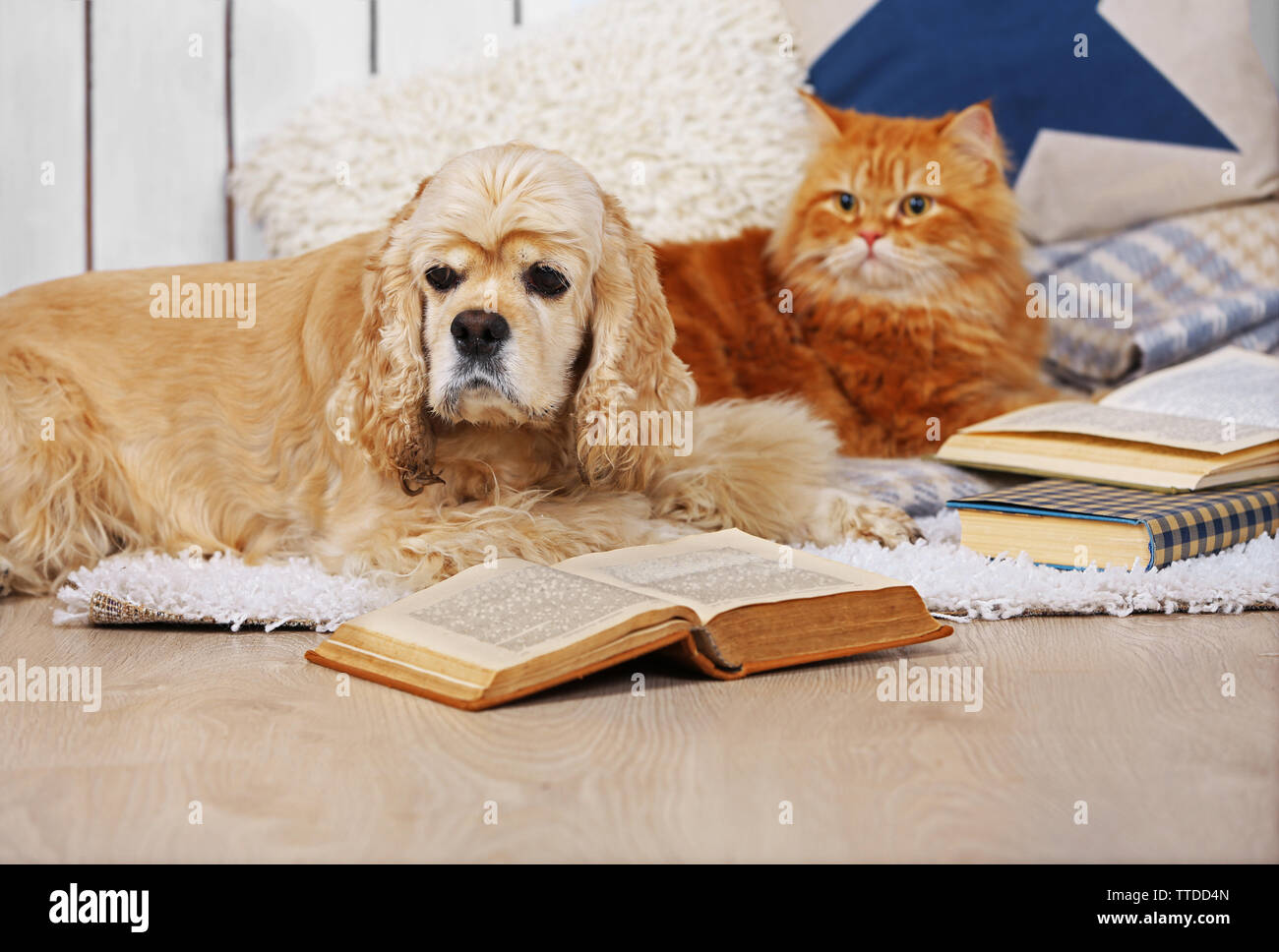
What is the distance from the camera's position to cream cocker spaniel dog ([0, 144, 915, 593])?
66.7 inches

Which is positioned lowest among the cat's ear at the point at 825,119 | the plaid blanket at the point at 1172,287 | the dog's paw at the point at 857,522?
the dog's paw at the point at 857,522

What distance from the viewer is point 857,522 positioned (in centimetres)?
206

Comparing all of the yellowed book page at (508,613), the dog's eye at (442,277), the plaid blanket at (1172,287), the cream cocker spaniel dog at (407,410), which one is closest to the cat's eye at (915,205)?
the plaid blanket at (1172,287)

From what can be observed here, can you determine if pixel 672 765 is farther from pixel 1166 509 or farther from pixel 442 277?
pixel 1166 509

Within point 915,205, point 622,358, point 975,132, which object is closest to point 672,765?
point 622,358

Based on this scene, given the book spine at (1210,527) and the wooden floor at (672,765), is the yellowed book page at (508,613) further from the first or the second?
the book spine at (1210,527)

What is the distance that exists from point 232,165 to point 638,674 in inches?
102

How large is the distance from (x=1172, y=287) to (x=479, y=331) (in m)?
2.05

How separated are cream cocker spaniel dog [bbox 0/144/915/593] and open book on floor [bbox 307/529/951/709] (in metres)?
0.28

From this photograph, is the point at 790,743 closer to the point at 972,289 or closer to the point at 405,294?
the point at 405,294

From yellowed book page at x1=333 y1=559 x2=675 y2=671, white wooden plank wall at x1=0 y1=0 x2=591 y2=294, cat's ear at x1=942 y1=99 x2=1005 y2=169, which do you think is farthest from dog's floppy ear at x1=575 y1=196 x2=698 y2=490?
white wooden plank wall at x1=0 y1=0 x2=591 y2=294

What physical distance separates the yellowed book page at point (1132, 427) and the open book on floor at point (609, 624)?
2.43 ft

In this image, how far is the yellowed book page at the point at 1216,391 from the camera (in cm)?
230

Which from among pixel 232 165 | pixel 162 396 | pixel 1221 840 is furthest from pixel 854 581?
pixel 232 165
